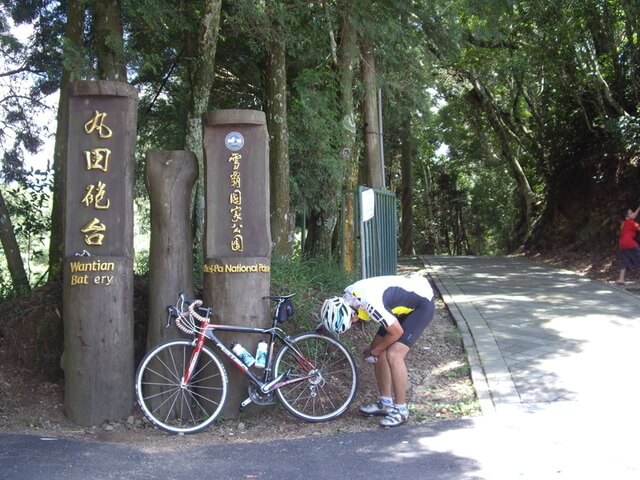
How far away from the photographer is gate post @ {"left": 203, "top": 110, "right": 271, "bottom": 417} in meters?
6.19

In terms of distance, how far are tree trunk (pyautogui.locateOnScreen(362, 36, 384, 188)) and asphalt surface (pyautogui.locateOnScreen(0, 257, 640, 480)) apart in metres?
4.42

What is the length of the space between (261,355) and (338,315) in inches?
34.9

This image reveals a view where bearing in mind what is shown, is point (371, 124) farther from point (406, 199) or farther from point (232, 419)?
point (406, 199)

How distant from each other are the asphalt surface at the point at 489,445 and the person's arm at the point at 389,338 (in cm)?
69

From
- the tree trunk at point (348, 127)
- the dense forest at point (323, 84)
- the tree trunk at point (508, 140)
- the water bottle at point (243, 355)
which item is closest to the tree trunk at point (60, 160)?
Answer: the dense forest at point (323, 84)

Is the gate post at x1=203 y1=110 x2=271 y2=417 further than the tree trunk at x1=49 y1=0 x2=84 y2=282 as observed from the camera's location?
No

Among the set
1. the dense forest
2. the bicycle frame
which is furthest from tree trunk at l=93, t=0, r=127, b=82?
the bicycle frame

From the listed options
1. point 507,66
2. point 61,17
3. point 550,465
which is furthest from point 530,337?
point 507,66

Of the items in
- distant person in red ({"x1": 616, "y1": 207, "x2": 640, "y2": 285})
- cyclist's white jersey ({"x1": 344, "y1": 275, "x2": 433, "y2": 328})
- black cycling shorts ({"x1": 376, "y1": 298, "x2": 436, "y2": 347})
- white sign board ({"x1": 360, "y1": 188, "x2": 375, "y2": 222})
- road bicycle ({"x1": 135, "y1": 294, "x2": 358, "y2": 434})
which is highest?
white sign board ({"x1": 360, "y1": 188, "x2": 375, "y2": 222})

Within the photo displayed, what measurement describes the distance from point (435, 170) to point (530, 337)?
29.2m

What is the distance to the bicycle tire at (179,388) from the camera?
6.04 metres

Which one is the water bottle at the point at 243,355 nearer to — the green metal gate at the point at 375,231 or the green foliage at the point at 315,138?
the green metal gate at the point at 375,231

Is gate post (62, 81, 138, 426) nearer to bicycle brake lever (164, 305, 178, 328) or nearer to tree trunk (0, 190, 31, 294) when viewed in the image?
bicycle brake lever (164, 305, 178, 328)

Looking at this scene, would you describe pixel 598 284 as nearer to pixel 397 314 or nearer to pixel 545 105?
pixel 397 314
